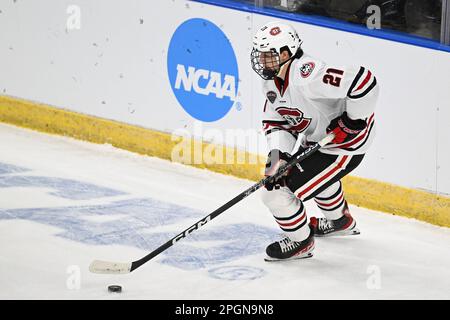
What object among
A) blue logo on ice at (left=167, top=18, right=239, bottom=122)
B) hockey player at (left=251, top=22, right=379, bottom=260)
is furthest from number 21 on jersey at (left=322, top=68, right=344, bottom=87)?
blue logo on ice at (left=167, top=18, right=239, bottom=122)

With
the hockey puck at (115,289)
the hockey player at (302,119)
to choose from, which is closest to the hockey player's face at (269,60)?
the hockey player at (302,119)

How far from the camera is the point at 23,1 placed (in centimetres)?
762

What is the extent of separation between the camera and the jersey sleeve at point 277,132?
18.2 feet

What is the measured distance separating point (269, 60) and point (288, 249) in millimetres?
836

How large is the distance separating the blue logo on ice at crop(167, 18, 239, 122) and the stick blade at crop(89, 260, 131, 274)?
1.67 metres

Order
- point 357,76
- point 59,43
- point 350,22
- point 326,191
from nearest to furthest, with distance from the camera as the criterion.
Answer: point 357,76, point 326,191, point 350,22, point 59,43

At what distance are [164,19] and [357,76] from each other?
1.82 metres

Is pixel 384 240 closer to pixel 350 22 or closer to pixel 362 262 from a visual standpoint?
pixel 362 262

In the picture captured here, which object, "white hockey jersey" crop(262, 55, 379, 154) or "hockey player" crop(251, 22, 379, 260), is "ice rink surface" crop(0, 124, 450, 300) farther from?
"white hockey jersey" crop(262, 55, 379, 154)

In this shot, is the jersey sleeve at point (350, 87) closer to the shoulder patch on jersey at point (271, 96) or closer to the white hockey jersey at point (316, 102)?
the white hockey jersey at point (316, 102)

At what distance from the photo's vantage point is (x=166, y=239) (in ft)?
19.3

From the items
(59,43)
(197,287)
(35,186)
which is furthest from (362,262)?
(59,43)

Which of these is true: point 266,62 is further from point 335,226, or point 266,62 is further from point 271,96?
point 335,226

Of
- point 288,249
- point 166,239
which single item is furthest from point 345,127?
point 166,239
